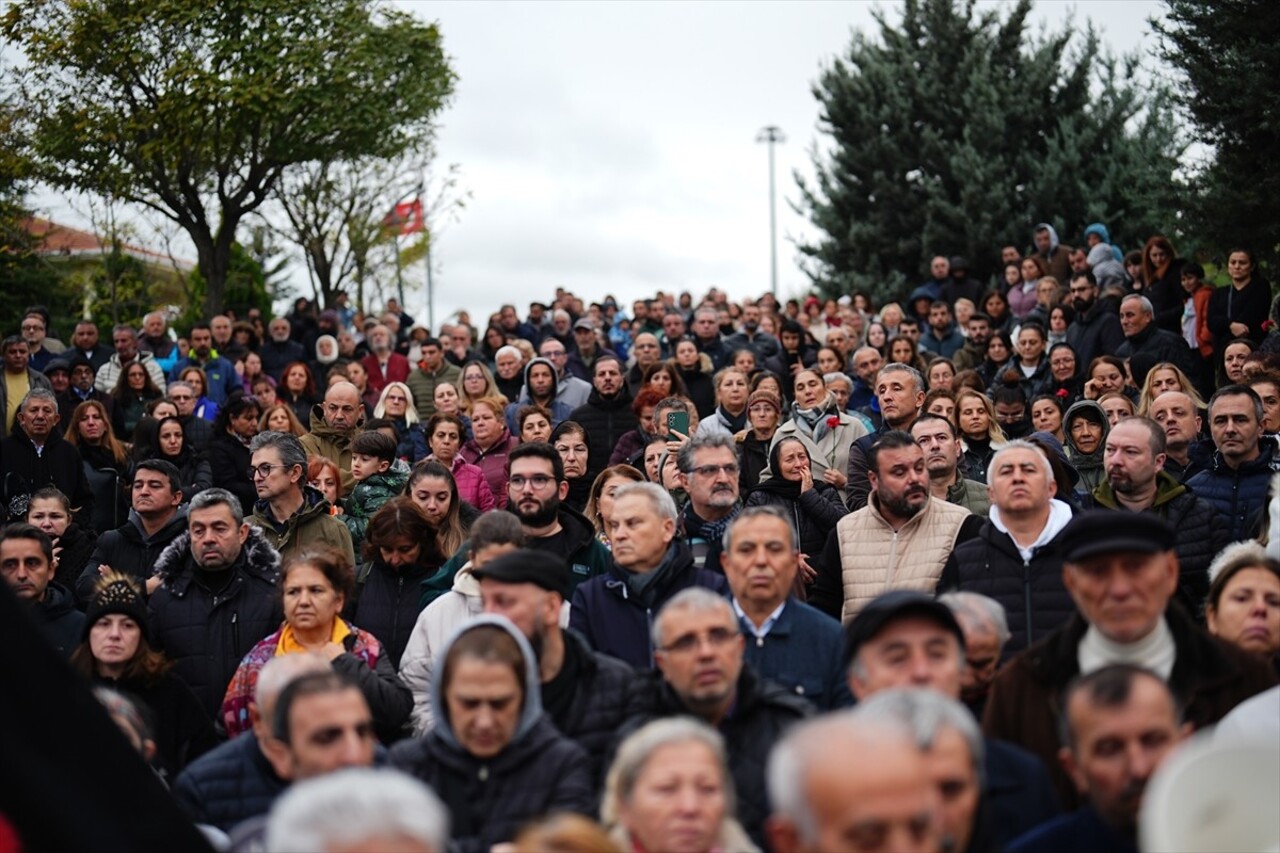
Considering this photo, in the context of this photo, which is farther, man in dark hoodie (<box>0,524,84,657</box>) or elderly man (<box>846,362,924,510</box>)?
elderly man (<box>846,362,924,510</box>)

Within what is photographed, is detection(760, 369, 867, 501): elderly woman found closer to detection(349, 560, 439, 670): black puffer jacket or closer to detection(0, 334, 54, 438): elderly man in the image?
detection(349, 560, 439, 670): black puffer jacket

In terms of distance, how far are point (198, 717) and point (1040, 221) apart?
75.3ft

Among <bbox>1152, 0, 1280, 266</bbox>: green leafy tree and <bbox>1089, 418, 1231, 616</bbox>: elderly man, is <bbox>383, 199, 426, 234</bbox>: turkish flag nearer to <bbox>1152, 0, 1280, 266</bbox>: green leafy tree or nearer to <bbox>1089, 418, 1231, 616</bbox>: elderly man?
<bbox>1152, 0, 1280, 266</bbox>: green leafy tree

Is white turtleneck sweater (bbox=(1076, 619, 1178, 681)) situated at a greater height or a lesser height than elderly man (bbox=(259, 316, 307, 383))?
lesser

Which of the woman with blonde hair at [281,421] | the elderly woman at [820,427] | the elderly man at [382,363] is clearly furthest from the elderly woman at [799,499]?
the elderly man at [382,363]

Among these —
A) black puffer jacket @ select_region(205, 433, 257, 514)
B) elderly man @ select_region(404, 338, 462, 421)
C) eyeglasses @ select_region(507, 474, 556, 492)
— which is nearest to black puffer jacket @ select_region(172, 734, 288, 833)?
eyeglasses @ select_region(507, 474, 556, 492)

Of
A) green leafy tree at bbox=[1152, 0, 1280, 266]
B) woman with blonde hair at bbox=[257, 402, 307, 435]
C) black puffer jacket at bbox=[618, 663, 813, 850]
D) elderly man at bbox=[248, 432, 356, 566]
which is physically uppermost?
green leafy tree at bbox=[1152, 0, 1280, 266]

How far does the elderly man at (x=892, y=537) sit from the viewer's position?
24.6ft

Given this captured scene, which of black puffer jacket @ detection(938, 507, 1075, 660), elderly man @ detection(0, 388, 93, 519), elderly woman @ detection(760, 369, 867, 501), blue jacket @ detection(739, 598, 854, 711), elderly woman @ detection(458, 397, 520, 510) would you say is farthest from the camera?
elderly man @ detection(0, 388, 93, 519)

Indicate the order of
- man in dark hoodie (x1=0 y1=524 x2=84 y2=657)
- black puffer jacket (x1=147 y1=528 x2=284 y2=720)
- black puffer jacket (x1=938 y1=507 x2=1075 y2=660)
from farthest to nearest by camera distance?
man in dark hoodie (x1=0 y1=524 x2=84 y2=657), black puffer jacket (x1=147 y1=528 x2=284 y2=720), black puffer jacket (x1=938 y1=507 x2=1075 y2=660)

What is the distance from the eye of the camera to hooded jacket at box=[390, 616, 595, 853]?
16.3 ft

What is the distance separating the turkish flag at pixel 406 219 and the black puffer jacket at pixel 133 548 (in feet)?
83.6

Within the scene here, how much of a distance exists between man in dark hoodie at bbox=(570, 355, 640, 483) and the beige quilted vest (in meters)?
4.90

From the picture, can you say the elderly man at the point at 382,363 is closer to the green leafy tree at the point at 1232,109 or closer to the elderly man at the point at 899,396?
the elderly man at the point at 899,396
